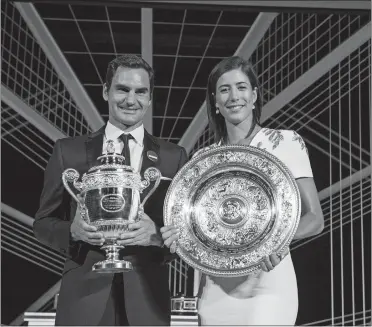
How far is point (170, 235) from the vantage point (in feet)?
5.87

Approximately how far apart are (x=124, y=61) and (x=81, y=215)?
17.0 inches

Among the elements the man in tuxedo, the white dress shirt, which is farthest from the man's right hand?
the white dress shirt

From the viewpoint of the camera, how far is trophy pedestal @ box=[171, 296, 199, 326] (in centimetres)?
293

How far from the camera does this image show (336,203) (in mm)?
3525

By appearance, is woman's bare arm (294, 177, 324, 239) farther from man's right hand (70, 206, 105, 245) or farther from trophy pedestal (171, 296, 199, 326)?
trophy pedestal (171, 296, 199, 326)

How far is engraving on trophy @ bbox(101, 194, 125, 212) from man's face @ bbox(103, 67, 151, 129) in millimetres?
207

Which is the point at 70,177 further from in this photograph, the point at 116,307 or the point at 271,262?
the point at 271,262

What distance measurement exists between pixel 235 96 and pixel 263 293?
1.70ft

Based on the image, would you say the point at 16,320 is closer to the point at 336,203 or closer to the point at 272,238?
the point at 336,203

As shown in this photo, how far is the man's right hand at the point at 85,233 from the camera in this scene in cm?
175

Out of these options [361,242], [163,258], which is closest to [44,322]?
[163,258]

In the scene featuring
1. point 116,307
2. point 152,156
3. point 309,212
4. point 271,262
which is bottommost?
point 116,307

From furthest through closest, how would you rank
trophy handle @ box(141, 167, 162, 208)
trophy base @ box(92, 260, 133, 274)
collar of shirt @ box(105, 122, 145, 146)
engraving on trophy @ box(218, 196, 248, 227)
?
engraving on trophy @ box(218, 196, 248, 227) → collar of shirt @ box(105, 122, 145, 146) → trophy handle @ box(141, 167, 162, 208) → trophy base @ box(92, 260, 133, 274)

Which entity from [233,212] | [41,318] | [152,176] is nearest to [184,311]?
[41,318]
